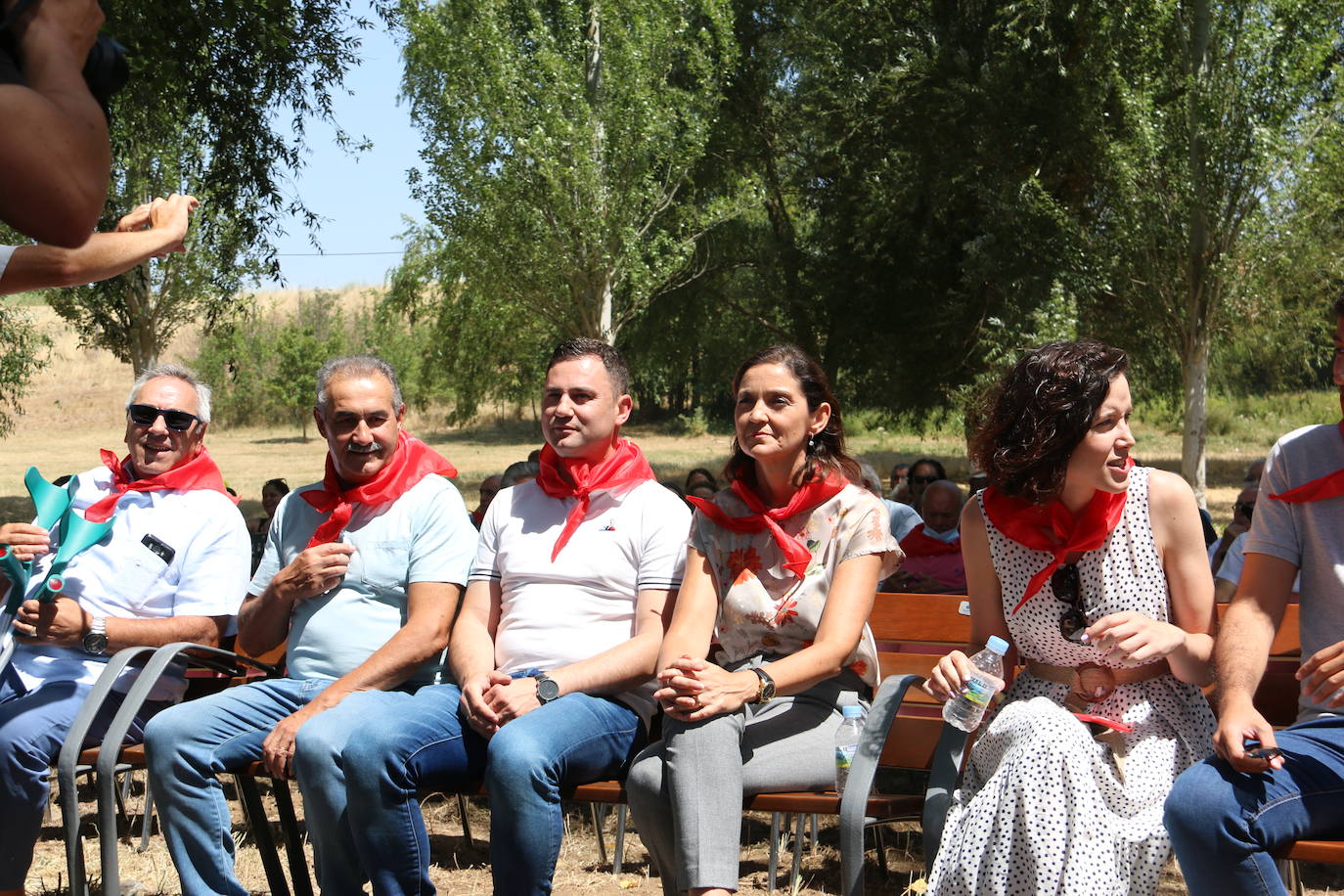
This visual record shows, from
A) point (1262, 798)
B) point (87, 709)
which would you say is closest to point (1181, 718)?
point (1262, 798)

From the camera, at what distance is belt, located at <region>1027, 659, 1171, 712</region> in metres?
3.06

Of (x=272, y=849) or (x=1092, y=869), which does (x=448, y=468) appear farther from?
(x=1092, y=869)

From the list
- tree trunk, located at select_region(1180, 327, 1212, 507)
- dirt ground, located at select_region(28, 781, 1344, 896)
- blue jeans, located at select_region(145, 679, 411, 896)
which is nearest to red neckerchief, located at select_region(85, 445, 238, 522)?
blue jeans, located at select_region(145, 679, 411, 896)

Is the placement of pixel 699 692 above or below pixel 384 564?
below

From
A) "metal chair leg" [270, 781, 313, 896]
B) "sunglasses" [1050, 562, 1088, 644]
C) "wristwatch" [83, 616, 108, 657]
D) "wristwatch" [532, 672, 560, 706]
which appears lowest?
"metal chair leg" [270, 781, 313, 896]

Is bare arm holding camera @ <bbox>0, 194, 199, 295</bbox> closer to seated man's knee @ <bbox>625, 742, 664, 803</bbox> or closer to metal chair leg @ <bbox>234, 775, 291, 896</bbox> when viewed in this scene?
seated man's knee @ <bbox>625, 742, 664, 803</bbox>

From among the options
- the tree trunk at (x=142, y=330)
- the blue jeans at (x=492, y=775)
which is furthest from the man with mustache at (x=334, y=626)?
the tree trunk at (x=142, y=330)

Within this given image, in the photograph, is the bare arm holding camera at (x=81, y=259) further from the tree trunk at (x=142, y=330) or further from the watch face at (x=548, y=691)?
the tree trunk at (x=142, y=330)

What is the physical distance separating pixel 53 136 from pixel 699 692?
7.15ft

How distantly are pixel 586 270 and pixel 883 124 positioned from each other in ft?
15.8

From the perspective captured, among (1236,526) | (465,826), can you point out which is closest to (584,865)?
(465,826)

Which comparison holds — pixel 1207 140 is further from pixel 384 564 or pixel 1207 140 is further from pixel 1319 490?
pixel 384 564

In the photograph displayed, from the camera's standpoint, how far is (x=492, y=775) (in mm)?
3154

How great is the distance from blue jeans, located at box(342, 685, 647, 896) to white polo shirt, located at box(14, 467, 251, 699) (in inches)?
38.4
